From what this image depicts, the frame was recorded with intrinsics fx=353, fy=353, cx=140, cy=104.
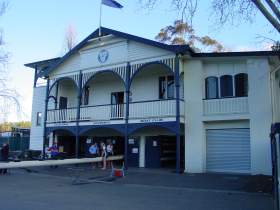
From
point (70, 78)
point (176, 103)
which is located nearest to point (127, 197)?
point (176, 103)

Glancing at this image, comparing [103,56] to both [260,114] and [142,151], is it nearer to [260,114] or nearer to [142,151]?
[142,151]

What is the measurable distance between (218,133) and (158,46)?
623 cm

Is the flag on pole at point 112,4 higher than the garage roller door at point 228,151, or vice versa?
the flag on pole at point 112,4

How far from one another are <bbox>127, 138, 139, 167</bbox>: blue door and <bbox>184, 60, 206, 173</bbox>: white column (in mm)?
4551

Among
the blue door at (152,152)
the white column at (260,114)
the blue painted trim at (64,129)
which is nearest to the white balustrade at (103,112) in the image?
the blue painted trim at (64,129)

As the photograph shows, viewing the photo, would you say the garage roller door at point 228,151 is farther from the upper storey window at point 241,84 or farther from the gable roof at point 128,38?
the gable roof at point 128,38

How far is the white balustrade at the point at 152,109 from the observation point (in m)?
20.5

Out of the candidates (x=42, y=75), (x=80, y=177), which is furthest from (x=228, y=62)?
(x=42, y=75)

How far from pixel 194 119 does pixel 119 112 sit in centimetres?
511

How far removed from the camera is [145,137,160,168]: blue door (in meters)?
23.2

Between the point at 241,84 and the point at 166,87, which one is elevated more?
the point at 166,87

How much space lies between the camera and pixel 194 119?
2073 centimetres

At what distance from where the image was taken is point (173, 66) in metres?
20.7

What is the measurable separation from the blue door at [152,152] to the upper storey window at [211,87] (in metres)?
4.71
